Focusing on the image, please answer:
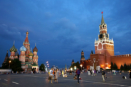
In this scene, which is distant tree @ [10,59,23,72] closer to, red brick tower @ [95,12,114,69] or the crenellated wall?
red brick tower @ [95,12,114,69]

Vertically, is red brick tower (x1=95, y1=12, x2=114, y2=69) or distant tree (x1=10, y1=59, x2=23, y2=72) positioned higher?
red brick tower (x1=95, y1=12, x2=114, y2=69)

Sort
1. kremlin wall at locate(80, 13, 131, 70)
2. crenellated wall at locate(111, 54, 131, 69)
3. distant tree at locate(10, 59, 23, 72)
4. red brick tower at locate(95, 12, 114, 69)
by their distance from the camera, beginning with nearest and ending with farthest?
1. distant tree at locate(10, 59, 23, 72)
2. crenellated wall at locate(111, 54, 131, 69)
3. kremlin wall at locate(80, 13, 131, 70)
4. red brick tower at locate(95, 12, 114, 69)

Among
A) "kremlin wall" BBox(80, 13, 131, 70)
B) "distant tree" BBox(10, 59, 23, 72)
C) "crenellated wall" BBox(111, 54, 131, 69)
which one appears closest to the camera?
"distant tree" BBox(10, 59, 23, 72)

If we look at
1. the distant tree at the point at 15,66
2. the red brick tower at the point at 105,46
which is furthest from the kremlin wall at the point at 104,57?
the distant tree at the point at 15,66

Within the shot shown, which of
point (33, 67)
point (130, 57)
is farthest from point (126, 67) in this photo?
point (33, 67)

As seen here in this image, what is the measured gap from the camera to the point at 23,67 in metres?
52.7

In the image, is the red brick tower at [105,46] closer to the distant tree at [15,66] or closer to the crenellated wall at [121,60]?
the crenellated wall at [121,60]

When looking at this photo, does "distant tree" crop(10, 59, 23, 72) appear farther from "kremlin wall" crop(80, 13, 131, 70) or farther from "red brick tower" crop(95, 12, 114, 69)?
"red brick tower" crop(95, 12, 114, 69)

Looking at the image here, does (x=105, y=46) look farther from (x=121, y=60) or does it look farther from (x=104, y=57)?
(x=121, y=60)

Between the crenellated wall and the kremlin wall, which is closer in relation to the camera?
the crenellated wall

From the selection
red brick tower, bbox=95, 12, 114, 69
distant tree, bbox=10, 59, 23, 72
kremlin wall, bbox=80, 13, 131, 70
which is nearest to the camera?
distant tree, bbox=10, 59, 23, 72

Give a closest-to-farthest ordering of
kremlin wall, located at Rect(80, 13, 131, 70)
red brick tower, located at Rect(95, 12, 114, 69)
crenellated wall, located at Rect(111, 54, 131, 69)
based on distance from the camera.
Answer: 1. crenellated wall, located at Rect(111, 54, 131, 69)
2. kremlin wall, located at Rect(80, 13, 131, 70)
3. red brick tower, located at Rect(95, 12, 114, 69)

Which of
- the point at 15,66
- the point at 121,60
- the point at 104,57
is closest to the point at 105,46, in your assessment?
the point at 104,57

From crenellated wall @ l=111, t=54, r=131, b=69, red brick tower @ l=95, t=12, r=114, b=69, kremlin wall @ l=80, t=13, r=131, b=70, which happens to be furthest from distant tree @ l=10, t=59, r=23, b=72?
crenellated wall @ l=111, t=54, r=131, b=69
